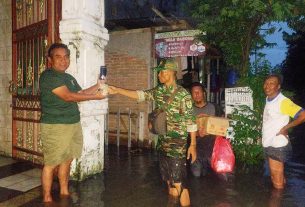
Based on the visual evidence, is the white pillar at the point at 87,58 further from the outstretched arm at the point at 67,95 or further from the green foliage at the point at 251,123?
the green foliage at the point at 251,123

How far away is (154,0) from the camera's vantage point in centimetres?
1509

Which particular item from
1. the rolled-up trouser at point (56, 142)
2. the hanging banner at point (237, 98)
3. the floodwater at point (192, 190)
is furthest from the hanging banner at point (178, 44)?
the rolled-up trouser at point (56, 142)

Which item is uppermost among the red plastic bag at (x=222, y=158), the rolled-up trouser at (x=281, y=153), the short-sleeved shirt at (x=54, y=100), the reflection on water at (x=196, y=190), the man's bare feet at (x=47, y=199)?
the short-sleeved shirt at (x=54, y=100)

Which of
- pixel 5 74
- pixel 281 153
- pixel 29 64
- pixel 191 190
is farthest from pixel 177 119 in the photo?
pixel 5 74

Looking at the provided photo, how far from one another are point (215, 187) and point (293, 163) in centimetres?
292

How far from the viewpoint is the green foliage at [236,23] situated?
708 cm

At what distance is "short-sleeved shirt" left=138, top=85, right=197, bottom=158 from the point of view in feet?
14.6

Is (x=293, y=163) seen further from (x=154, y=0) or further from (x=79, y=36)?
(x=154, y=0)

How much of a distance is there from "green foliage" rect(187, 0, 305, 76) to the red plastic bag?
235 cm

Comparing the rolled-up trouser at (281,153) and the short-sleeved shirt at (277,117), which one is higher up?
the short-sleeved shirt at (277,117)

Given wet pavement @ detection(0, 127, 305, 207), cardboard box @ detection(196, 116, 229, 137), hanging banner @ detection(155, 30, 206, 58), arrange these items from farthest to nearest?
hanging banner @ detection(155, 30, 206, 58) < cardboard box @ detection(196, 116, 229, 137) < wet pavement @ detection(0, 127, 305, 207)

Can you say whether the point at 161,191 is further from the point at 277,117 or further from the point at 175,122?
the point at 277,117

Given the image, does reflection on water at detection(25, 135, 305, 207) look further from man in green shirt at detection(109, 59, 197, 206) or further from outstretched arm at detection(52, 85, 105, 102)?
outstretched arm at detection(52, 85, 105, 102)

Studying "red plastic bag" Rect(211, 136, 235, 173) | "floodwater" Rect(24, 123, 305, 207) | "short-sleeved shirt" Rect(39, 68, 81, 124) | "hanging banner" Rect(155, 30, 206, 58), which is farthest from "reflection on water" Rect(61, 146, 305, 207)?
"hanging banner" Rect(155, 30, 206, 58)
